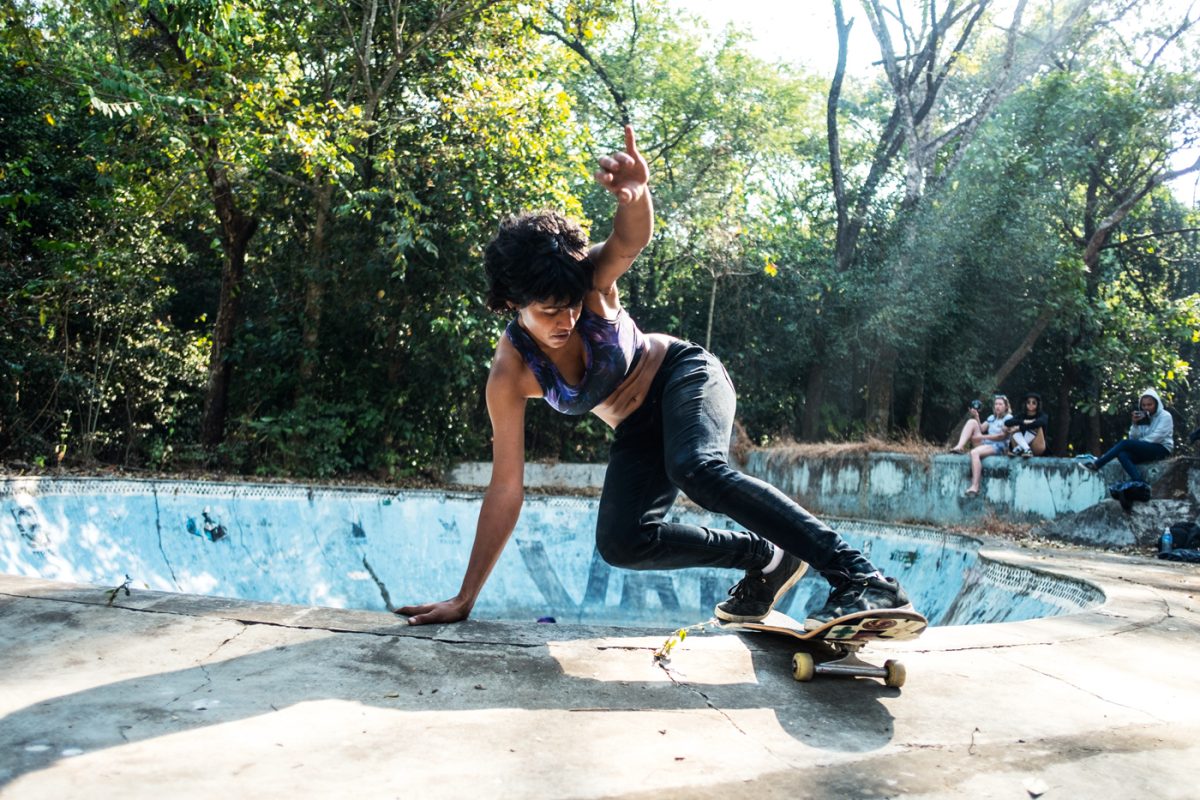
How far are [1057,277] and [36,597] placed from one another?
14756 millimetres

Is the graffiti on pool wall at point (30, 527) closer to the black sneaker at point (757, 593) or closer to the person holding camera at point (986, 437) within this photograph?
the black sneaker at point (757, 593)

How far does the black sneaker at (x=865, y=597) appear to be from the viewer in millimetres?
2211

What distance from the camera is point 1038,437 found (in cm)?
988

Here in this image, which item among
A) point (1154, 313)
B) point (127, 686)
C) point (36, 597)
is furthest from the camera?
point (1154, 313)

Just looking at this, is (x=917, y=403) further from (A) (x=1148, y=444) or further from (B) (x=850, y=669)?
(B) (x=850, y=669)

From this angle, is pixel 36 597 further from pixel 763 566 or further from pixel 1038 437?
pixel 1038 437

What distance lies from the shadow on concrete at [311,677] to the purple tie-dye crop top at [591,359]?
70cm

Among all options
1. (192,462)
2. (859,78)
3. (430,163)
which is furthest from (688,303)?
(859,78)

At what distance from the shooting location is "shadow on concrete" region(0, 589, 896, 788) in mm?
1863

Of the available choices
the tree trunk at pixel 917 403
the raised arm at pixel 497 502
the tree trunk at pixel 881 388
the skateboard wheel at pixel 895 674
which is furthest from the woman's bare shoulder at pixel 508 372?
the tree trunk at pixel 917 403

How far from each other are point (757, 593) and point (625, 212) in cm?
116

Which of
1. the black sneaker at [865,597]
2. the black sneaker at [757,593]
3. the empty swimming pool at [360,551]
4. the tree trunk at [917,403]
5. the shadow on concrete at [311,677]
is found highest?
the tree trunk at [917,403]

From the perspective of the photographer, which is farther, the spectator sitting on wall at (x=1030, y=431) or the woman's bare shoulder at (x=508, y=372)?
the spectator sitting on wall at (x=1030, y=431)

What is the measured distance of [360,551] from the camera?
7906 mm
